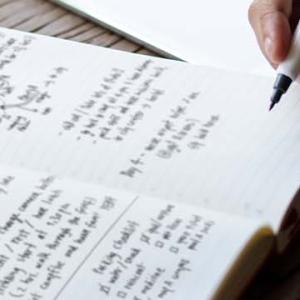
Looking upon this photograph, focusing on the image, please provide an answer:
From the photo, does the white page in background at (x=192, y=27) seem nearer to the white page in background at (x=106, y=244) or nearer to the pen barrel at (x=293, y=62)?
the pen barrel at (x=293, y=62)

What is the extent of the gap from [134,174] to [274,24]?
23 cm

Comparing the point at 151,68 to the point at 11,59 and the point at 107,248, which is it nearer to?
the point at 11,59

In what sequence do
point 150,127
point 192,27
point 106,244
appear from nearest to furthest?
point 106,244 → point 150,127 → point 192,27

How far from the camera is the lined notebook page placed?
640mm

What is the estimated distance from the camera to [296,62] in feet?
2.37

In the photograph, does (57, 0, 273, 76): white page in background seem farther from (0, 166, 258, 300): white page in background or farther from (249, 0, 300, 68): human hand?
(0, 166, 258, 300): white page in background

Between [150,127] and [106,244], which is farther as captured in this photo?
[150,127]

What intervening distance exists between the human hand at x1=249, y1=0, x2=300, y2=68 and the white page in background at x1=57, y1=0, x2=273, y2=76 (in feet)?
0.11

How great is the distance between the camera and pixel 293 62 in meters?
0.72

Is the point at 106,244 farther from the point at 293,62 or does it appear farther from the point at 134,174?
the point at 293,62

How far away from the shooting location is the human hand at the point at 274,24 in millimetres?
745

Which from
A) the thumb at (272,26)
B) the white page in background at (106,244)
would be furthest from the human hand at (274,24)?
the white page in background at (106,244)

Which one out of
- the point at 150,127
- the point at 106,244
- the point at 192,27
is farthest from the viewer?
the point at 192,27

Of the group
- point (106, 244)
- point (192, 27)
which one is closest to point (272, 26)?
point (192, 27)
